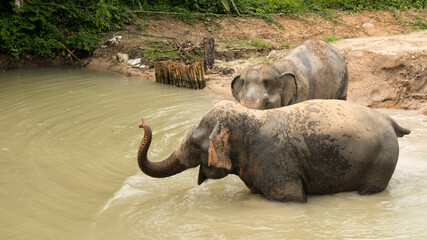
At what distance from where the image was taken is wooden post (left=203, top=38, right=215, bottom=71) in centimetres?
1325

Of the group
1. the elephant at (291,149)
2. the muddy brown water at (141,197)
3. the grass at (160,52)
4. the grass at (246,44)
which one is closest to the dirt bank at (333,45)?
the grass at (246,44)

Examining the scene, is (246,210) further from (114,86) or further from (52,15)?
(52,15)

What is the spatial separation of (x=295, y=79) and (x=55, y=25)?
1103 cm

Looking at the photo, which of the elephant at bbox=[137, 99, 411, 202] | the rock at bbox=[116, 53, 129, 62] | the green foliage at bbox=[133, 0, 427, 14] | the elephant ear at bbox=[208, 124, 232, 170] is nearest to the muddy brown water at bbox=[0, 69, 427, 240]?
the elephant at bbox=[137, 99, 411, 202]

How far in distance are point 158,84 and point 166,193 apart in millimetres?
7261

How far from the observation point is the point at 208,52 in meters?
13.4

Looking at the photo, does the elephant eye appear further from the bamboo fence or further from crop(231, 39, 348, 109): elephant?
the bamboo fence

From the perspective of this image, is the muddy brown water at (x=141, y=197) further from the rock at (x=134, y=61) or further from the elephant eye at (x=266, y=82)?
the rock at (x=134, y=61)

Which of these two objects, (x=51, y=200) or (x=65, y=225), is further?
(x=51, y=200)

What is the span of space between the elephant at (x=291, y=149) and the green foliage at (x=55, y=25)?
404 inches

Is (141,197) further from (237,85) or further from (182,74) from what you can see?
(182,74)

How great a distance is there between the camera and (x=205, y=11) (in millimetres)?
18234

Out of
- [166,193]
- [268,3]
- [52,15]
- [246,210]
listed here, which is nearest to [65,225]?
[166,193]

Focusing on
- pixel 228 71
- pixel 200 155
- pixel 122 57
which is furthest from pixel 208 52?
pixel 200 155
